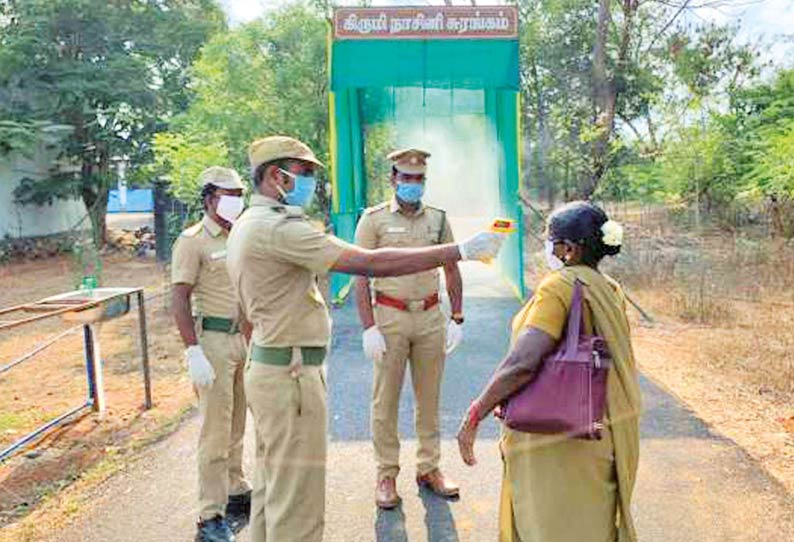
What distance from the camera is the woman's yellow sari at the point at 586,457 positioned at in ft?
7.14

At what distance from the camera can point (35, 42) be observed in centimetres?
1567

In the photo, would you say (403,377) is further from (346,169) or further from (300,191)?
(346,169)

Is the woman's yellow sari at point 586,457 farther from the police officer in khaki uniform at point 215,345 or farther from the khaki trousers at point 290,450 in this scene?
the police officer in khaki uniform at point 215,345

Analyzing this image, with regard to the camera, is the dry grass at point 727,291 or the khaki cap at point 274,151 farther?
the dry grass at point 727,291

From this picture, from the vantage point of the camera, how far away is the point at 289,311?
2.69 metres

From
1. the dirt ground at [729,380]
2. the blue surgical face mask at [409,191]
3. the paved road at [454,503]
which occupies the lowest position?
the paved road at [454,503]

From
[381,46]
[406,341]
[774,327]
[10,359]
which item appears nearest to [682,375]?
[774,327]

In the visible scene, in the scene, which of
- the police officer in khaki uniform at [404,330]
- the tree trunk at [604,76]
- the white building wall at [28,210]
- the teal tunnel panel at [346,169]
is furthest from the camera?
the white building wall at [28,210]

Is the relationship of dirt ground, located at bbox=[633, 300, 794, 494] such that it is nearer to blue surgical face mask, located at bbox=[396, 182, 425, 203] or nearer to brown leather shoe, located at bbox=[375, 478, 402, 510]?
brown leather shoe, located at bbox=[375, 478, 402, 510]

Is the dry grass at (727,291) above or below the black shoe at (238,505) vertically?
above

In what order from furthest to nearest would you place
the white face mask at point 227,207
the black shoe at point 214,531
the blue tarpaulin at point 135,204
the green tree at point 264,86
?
1. the blue tarpaulin at point 135,204
2. the green tree at point 264,86
3. the white face mask at point 227,207
4. the black shoe at point 214,531

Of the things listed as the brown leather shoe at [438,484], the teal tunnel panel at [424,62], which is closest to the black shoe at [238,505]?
the brown leather shoe at [438,484]

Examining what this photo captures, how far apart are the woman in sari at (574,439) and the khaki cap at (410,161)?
5.26ft

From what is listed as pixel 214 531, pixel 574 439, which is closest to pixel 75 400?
pixel 214 531
